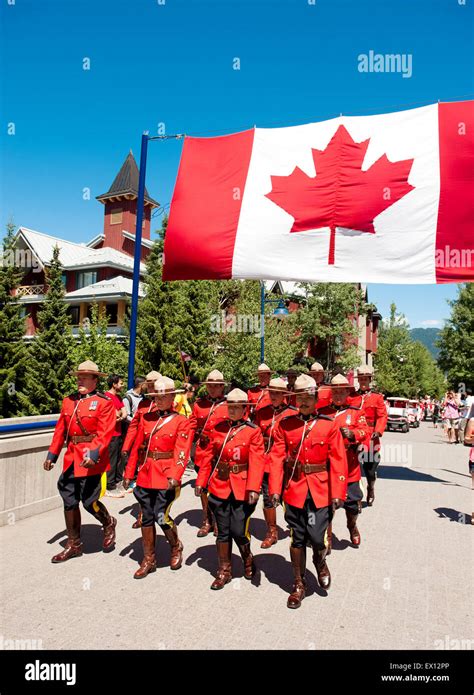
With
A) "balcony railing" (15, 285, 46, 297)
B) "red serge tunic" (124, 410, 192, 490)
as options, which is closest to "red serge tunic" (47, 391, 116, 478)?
"red serge tunic" (124, 410, 192, 490)

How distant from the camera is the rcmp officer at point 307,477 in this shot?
4.94m

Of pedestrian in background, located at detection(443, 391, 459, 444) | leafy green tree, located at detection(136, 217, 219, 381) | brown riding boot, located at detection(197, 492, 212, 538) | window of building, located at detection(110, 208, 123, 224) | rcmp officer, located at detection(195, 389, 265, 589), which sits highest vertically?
window of building, located at detection(110, 208, 123, 224)

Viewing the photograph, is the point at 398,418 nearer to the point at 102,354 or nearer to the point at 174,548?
the point at 102,354

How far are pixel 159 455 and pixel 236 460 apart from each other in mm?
885

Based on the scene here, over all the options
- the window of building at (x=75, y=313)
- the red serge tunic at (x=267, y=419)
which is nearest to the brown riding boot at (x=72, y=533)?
the red serge tunic at (x=267, y=419)

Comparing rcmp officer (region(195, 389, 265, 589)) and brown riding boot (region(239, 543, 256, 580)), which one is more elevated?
rcmp officer (region(195, 389, 265, 589))

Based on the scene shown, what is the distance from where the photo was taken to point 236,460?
5.39 meters

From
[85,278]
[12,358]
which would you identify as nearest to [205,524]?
[12,358]

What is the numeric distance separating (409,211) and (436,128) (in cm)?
148

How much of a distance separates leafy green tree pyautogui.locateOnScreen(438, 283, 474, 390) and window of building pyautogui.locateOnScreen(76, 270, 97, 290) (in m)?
28.2

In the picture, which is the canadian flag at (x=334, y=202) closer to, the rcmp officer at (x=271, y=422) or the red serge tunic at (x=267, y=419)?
the rcmp officer at (x=271, y=422)

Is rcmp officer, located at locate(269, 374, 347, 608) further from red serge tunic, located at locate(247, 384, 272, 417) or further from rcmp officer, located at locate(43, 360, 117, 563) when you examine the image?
red serge tunic, located at locate(247, 384, 272, 417)

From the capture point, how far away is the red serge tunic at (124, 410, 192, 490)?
18.2 ft

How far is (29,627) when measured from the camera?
4.23 m
